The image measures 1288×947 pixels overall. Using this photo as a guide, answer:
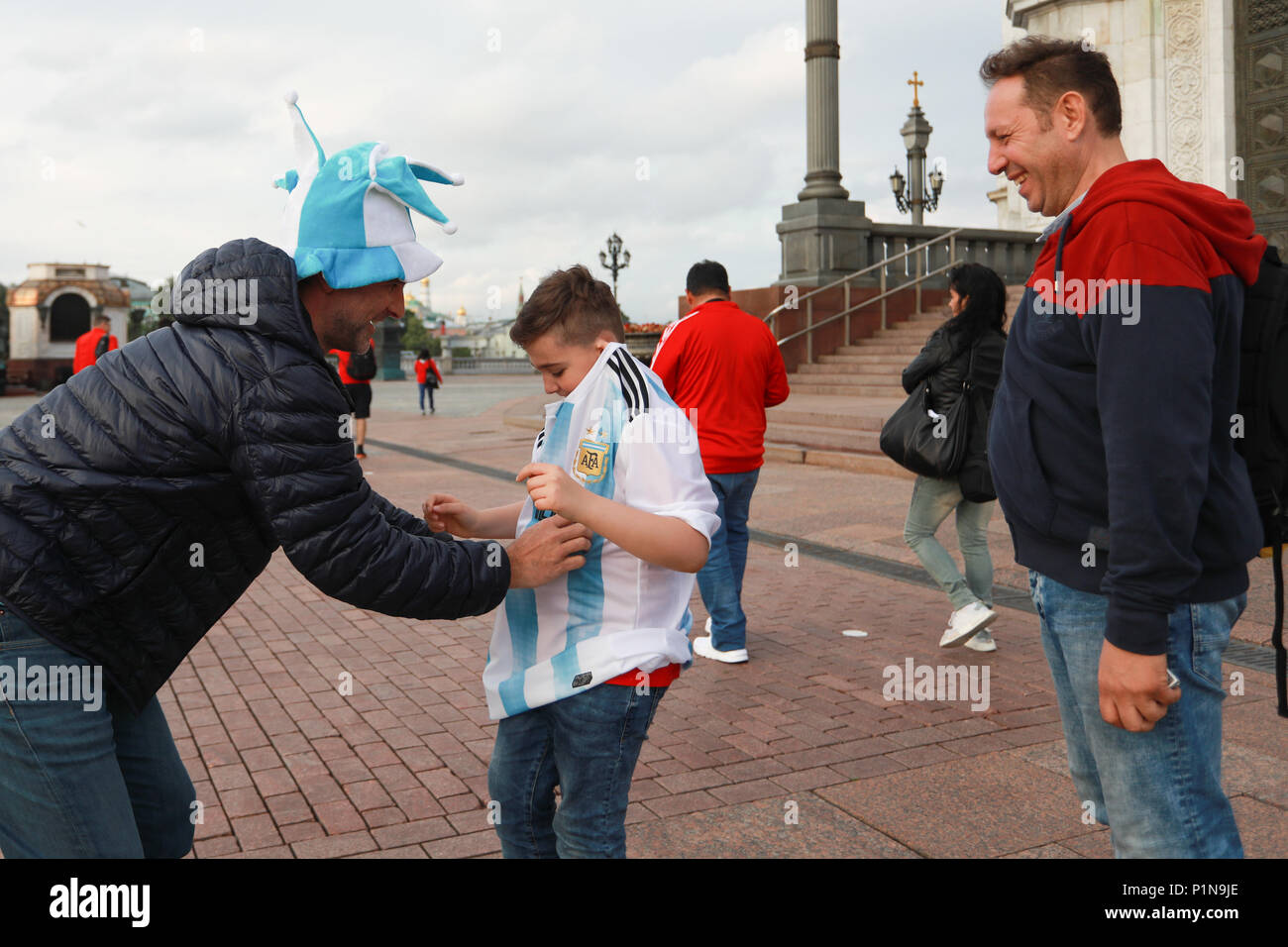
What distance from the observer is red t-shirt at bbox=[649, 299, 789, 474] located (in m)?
5.45

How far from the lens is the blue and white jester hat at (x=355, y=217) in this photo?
194 centimetres

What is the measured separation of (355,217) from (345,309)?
16cm

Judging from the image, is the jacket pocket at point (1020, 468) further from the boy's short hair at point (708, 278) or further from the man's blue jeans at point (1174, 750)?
the boy's short hair at point (708, 278)

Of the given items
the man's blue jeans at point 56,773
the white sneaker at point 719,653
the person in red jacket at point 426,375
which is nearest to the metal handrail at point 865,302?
the person in red jacket at point 426,375

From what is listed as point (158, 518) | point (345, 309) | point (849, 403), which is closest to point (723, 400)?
point (345, 309)

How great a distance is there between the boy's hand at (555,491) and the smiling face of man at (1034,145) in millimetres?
978

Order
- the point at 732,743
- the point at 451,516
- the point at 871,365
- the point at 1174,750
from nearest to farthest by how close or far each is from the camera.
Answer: the point at 1174,750 < the point at 451,516 < the point at 732,743 < the point at 871,365

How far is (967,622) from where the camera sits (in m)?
5.40

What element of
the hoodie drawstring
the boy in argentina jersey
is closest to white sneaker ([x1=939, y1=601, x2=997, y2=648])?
the boy in argentina jersey

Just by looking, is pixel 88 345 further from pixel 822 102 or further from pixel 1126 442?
pixel 1126 442

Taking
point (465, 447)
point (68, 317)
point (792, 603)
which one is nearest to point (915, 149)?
point (465, 447)
